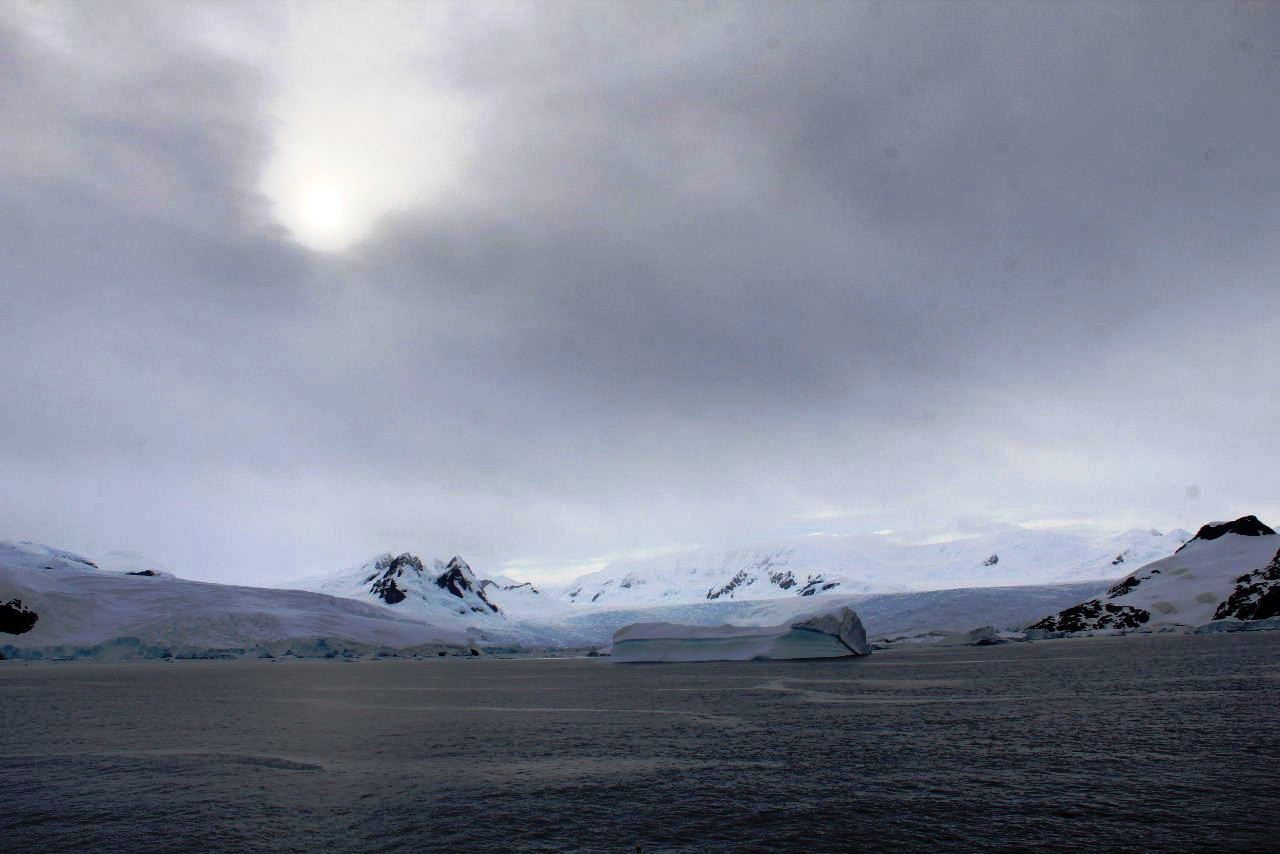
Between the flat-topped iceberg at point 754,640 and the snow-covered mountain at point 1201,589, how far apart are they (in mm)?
46291

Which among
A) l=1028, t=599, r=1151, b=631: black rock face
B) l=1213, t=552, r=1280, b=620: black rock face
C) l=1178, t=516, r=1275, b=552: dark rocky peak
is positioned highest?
l=1178, t=516, r=1275, b=552: dark rocky peak

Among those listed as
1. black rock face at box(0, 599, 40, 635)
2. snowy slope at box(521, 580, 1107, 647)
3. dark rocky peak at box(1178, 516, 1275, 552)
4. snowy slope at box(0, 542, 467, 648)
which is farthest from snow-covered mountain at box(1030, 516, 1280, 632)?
black rock face at box(0, 599, 40, 635)

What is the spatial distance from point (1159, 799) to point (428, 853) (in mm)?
10967

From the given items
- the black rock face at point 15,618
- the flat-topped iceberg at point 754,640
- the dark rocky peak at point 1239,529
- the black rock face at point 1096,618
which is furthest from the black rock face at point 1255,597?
the black rock face at point 15,618

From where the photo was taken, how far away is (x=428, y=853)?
37.5ft

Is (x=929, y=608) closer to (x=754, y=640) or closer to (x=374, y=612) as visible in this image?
(x=754, y=640)

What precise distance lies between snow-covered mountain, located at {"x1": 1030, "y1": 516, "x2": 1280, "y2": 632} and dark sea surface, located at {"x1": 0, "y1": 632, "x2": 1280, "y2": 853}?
75298mm

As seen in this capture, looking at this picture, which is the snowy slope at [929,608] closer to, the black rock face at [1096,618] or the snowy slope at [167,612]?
the black rock face at [1096,618]

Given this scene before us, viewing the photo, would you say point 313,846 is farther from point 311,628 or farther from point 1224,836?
point 311,628

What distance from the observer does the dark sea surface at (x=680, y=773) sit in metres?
12.0

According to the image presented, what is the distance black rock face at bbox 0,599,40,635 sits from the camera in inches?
3686

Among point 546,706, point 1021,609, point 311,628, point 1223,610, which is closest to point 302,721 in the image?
point 546,706

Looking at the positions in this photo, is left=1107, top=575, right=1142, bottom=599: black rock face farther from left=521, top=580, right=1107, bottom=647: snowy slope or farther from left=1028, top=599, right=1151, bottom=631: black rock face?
left=521, top=580, right=1107, bottom=647: snowy slope

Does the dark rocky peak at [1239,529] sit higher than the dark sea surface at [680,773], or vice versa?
the dark rocky peak at [1239,529]
